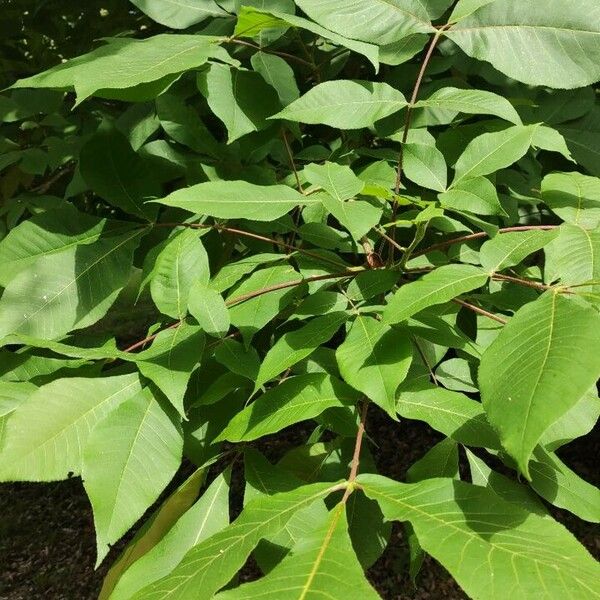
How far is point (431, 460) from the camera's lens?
109cm

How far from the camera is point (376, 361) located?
89 cm

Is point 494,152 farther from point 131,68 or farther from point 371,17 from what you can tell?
point 131,68

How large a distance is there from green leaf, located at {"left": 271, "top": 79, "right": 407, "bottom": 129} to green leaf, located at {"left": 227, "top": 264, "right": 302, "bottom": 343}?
265 mm

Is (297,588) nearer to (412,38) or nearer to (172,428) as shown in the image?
(172,428)

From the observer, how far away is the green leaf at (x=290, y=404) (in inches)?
35.3

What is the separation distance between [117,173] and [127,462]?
658 mm

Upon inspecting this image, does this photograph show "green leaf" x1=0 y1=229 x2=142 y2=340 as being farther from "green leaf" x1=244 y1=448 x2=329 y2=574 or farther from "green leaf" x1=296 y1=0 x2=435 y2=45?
"green leaf" x1=296 y1=0 x2=435 y2=45

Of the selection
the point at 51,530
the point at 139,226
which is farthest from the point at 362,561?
the point at 51,530

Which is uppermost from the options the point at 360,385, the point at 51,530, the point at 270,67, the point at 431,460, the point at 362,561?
the point at 270,67

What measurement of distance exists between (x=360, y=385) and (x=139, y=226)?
2.28 feet

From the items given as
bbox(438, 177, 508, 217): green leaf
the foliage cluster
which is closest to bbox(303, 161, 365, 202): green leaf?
the foliage cluster

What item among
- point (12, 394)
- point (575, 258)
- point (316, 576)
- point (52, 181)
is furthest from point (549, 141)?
point (52, 181)

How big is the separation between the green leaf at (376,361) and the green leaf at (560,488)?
10.3 inches

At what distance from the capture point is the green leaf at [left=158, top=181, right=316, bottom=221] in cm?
96
